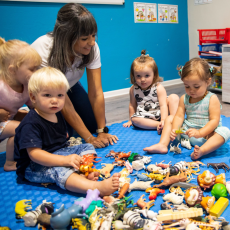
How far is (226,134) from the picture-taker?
1.03 meters

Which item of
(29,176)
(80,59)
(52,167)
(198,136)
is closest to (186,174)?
(198,136)

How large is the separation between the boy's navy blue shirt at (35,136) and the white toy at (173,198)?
483 mm

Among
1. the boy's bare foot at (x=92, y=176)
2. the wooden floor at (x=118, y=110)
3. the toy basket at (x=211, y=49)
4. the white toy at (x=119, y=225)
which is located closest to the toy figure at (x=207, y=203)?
the white toy at (x=119, y=225)

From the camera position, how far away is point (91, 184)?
2.62 feet

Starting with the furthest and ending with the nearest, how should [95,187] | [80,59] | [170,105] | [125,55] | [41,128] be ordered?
[125,55]
[170,105]
[80,59]
[41,128]
[95,187]

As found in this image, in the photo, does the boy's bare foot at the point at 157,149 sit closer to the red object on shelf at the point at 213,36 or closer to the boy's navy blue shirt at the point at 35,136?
the boy's navy blue shirt at the point at 35,136

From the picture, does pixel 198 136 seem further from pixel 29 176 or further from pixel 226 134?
pixel 29 176

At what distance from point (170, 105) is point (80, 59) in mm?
603

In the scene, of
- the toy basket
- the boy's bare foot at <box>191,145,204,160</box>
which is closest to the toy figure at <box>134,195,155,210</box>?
the boy's bare foot at <box>191,145,204,160</box>

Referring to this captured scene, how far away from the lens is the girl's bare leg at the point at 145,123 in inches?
55.0

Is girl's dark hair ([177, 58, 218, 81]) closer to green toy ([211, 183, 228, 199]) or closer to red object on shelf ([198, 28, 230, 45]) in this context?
green toy ([211, 183, 228, 199])

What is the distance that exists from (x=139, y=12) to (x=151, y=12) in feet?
0.59

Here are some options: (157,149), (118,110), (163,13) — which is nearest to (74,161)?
(157,149)

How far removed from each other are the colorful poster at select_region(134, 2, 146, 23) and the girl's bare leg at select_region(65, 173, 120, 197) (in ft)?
7.44
